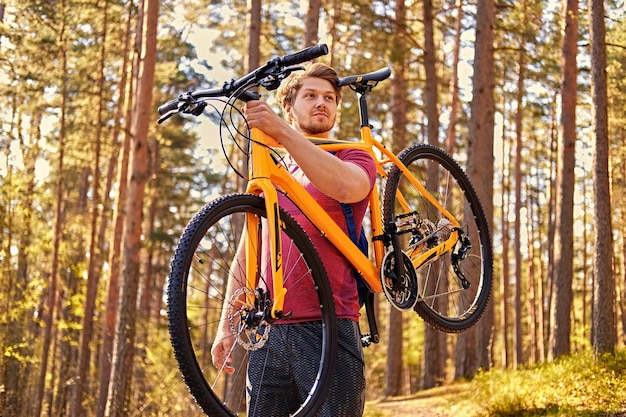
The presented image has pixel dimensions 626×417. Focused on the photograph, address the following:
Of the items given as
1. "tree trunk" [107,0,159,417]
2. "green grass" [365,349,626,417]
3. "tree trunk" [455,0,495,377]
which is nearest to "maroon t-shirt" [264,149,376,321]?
"green grass" [365,349,626,417]

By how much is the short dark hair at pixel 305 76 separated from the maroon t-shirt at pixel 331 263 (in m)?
0.33

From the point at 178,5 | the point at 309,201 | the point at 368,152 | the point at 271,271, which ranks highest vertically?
the point at 178,5

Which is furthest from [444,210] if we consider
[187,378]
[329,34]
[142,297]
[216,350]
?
[142,297]

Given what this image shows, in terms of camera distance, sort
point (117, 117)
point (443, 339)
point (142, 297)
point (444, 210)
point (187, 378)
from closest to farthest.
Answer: point (187, 378), point (444, 210), point (117, 117), point (443, 339), point (142, 297)

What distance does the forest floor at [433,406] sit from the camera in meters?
9.91

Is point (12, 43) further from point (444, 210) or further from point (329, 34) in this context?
point (444, 210)

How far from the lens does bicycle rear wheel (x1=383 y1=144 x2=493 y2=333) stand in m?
4.05

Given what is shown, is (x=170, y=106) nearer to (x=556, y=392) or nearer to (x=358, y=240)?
(x=358, y=240)

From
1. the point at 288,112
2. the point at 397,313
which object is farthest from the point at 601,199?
the point at 397,313

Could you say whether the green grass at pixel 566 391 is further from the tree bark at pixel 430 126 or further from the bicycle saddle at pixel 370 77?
the tree bark at pixel 430 126

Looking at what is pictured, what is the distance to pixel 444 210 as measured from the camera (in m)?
4.64

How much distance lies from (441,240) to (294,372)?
173 cm

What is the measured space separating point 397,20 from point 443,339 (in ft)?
38.2

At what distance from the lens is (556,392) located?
799 cm
